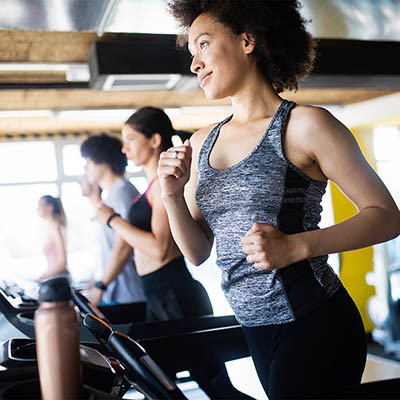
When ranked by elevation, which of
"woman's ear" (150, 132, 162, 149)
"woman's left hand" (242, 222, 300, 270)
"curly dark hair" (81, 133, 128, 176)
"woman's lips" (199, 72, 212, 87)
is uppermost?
"curly dark hair" (81, 133, 128, 176)

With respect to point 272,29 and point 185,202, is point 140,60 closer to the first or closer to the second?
point 272,29

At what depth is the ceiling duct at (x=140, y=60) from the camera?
3789 millimetres

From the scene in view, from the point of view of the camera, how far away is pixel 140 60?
3.81 metres

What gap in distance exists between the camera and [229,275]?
1179 millimetres

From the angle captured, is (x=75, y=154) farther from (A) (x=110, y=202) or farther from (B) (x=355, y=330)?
(B) (x=355, y=330)

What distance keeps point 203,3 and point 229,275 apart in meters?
0.67

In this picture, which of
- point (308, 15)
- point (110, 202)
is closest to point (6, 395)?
point (110, 202)

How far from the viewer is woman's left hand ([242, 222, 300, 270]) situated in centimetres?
98

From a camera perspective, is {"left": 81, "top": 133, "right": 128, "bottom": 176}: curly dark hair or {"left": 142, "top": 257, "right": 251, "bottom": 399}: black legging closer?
{"left": 142, "top": 257, "right": 251, "bottom": 399}: black legging

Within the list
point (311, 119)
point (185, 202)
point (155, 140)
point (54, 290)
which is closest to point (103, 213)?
point (155, 140)

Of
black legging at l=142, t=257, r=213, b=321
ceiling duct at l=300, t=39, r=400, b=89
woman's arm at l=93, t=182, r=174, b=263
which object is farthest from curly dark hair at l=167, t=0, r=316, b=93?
ceiling duct at l=300, t=39, r=400, b=89

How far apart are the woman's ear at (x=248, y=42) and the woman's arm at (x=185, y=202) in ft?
0.76

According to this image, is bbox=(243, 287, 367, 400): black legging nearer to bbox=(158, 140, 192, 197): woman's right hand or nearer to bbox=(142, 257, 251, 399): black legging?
bbox=(158, 140, 192, 197): woman's right hand

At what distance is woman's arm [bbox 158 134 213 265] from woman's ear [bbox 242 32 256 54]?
9.1 inches
